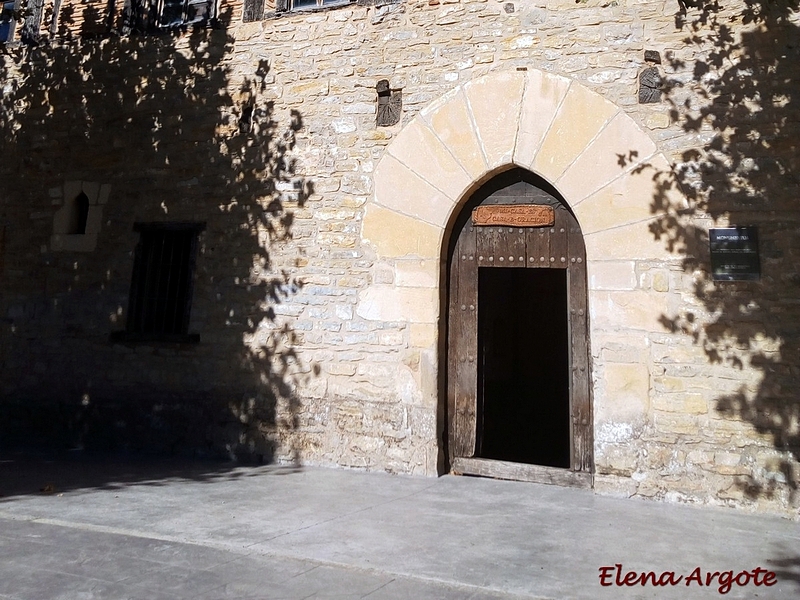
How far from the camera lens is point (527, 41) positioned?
205 inches

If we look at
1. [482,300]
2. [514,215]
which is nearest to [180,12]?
[514,215]

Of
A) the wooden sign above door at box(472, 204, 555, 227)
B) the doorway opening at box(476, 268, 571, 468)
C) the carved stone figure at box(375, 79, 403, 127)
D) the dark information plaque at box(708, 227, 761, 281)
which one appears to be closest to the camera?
the dark information plaque at box(708, 227, 761, 281)

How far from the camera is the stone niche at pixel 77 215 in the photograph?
6457 millimetres

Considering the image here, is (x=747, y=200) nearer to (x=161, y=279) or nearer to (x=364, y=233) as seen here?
(x=364, y=233)

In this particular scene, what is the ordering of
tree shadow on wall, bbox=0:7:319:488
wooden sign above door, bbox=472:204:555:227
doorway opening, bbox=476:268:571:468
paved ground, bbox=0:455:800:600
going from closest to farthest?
paved ground, bbox=0:455:800:600, wooden sign above door, bbox=472:204:555:227, tree shadow on wall, bbox=0:7:319:488, doorway opening, bbox=476:268:571:468

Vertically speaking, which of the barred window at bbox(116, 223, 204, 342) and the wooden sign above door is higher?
the wooden sign above door

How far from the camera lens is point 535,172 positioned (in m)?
5.09

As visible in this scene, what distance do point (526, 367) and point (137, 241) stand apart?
5345 mm

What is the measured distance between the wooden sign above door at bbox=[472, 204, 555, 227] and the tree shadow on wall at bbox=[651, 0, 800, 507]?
2.93ft

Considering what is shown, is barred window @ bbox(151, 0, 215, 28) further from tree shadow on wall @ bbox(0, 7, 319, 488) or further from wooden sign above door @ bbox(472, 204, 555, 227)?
wooden sign above door @ bbox(472, 204, 555, 227)

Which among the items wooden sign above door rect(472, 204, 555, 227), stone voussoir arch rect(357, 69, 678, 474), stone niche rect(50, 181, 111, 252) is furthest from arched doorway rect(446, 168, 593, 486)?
stone niche rect(50, 181, 111, 252)

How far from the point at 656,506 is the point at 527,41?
3.83 m

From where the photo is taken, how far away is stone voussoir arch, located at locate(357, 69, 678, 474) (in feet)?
15.3

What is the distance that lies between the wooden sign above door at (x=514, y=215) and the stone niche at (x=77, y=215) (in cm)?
399
